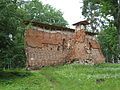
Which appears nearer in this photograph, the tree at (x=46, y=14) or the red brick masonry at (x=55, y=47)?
the red brick masonry at (x=55, y=47)

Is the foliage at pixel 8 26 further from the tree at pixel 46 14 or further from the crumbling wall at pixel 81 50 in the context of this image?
the tree at pixel 46 14

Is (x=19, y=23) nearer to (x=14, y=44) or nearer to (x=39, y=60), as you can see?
(x=14, y=44)

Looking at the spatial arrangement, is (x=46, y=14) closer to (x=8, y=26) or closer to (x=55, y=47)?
(x=55, y=47)

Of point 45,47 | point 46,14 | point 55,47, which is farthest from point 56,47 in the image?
point 46,14

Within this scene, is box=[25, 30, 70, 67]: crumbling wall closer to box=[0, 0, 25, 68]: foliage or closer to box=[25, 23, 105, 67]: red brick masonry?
box=[25, 23, 105, 67]: red brick masonry

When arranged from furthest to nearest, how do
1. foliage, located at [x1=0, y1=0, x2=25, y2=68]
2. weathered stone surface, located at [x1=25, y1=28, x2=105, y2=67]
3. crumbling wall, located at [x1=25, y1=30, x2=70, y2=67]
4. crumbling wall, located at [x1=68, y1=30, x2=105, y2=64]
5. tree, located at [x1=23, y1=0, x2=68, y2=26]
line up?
tree, located at [x1=23, y1=0, x2=68, y2=26] < crumbling wall, located at [x1=68, y1=30, x2=105, y2=64] < weathered stone surface, located at [x1=25, y1=28, x2=105, y2=67] < crumbling wall, located at [x1=25, y1=30, x2=70, y2=67] < foliage, located at [x1=0, y1=0, x2=25, y2=68]

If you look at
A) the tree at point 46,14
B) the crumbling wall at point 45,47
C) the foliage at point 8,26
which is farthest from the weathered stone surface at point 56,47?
the tree at point 46,14

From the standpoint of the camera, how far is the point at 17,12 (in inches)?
1187

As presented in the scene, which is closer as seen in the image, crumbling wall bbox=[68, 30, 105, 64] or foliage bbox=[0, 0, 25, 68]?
foliage bbox=[0, 0, 25, 68]

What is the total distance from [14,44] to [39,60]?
1691 centimetres

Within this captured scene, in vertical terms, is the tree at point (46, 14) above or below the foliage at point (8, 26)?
above

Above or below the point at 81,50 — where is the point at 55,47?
above

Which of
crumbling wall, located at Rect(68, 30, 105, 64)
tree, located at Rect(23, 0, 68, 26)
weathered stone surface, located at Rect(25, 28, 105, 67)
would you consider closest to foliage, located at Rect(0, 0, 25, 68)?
weathered stone surface, located at Rect(25, 28, 105, 67)

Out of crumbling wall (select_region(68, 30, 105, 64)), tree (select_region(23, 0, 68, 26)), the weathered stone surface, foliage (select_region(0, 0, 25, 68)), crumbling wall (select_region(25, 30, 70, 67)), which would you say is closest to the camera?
foliage (select_region(0, 0, 25, 68))
